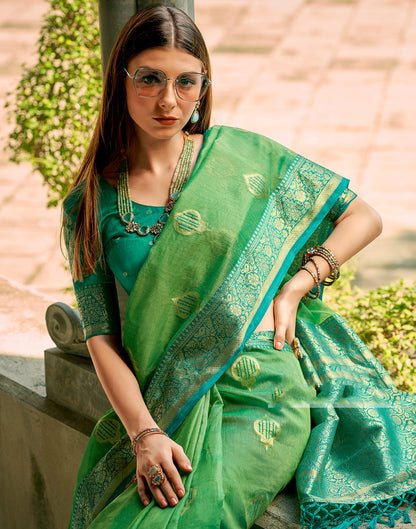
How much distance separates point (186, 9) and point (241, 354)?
0.98 metres

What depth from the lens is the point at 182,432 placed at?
1759mm

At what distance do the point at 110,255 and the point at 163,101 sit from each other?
368mm

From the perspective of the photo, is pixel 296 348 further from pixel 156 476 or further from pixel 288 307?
pixel 156 476

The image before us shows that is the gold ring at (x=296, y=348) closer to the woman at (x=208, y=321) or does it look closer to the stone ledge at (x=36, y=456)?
the woman at (x=208, y=321)

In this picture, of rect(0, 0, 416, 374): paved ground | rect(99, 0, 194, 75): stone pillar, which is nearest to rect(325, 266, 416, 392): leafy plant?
rect(0, 0, 416, 374): paved ground

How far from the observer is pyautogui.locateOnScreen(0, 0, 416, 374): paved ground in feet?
18.7

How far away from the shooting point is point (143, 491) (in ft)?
5.48

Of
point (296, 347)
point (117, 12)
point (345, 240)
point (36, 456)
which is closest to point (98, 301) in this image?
point (296, 347)

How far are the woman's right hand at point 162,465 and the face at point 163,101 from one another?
2.23 feet

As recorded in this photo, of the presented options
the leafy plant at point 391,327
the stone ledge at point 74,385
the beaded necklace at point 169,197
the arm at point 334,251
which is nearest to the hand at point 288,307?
the arm at point 334,251

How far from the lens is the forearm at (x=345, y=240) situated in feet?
6.23

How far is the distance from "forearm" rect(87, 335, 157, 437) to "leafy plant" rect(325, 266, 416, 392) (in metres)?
1.36

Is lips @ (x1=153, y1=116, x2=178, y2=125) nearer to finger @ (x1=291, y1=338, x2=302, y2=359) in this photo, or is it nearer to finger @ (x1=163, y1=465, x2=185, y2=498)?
finger @ (x1=291, y1=338, x2=302, y2=359)

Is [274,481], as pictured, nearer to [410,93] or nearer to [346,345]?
[346,345]
